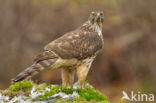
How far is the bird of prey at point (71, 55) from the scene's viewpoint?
8727 mm

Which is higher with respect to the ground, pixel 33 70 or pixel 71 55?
pixel 71 55

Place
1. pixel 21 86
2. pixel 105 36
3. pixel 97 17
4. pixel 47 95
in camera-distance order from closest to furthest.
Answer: pixel 47 95
pixel 21 86
pixel 97 17
pixel 105 36

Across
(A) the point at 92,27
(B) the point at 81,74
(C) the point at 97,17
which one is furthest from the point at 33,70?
(C) the point at 97,17

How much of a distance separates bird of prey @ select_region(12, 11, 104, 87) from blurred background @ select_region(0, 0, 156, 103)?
912 centimetres

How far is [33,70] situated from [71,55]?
1.01 meters

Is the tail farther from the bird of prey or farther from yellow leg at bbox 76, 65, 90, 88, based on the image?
yellow leg at bbox 76, 65, 90, 88

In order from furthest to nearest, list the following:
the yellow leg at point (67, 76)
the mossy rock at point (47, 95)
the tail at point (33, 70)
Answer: the yellow leg at point (67, 76) → the tail at point (33, 70) → the mossy rock at point (47, 95)

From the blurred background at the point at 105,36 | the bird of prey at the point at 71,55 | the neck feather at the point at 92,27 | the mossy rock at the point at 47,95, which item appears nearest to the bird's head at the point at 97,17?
the neck feather at the point at 92,27

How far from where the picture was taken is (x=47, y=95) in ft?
26.2

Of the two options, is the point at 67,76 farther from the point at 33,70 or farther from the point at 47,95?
the point at 47,95

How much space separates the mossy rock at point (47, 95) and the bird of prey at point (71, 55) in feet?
1.33

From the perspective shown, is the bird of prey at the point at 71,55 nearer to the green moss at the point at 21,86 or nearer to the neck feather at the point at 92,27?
the neck feather at the point at 92,27

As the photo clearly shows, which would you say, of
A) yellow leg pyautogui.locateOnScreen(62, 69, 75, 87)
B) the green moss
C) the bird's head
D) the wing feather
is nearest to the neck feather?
the bird's head

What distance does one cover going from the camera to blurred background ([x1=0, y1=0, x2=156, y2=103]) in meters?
19.6
